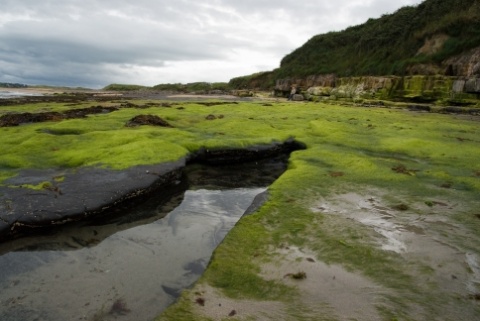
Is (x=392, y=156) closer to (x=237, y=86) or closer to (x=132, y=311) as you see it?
(x=132, y=311)

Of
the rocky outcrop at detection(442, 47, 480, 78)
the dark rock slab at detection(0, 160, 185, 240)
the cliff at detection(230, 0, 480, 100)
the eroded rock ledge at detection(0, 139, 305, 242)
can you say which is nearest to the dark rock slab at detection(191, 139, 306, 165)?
the eroded rock ledge at detection(0, 139, 305, 242)

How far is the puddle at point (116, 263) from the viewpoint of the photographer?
7.68m

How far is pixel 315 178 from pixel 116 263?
8.82 meters

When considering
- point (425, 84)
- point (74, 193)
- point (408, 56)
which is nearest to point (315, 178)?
point (74, 193)

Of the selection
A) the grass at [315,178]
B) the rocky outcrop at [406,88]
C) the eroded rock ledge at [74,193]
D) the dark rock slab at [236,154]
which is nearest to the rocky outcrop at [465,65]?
the rocky outcrop at [406,88]

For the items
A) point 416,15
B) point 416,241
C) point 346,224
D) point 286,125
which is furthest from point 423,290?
point 416,15

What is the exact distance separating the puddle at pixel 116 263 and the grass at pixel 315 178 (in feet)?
3.62

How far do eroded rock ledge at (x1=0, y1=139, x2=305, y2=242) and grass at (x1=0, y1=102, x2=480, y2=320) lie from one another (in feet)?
3.21

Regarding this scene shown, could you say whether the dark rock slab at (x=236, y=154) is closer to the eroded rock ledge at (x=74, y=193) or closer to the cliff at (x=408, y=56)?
the eroded rock ledge at (x=74, y=193)

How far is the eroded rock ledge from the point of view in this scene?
11.0 metres

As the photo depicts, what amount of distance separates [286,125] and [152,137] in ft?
39.3

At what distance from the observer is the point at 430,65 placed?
70750 millimetres

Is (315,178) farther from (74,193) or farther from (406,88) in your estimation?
(406,88)

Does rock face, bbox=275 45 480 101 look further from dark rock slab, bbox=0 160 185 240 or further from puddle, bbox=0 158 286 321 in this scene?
puddle, bbox=0 158 286 321
